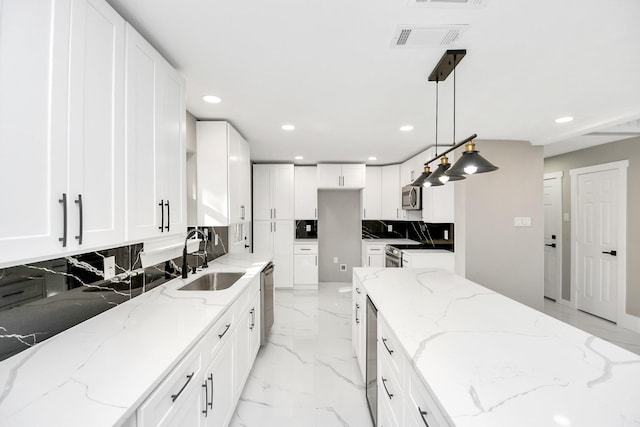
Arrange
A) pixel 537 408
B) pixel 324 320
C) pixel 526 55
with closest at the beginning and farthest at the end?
1. pixel 537 408
2. pixel 526 55
3. pixel 324 320

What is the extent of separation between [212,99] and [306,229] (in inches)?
138

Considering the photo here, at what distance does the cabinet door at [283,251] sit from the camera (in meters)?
5.02

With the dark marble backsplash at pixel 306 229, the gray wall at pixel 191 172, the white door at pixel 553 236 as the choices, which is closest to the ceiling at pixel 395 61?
the gray wall at pixel 191 172

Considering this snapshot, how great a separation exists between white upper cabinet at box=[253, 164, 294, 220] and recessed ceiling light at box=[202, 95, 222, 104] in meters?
2.66

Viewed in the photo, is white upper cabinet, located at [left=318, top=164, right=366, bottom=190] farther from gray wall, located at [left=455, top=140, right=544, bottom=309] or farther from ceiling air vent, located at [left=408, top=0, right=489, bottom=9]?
ceiling air vent, located at [left=408, top=0, right=489, bottom=9]

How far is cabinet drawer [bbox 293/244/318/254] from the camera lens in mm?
5082

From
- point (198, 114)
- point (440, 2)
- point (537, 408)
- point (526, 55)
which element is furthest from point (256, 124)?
point (537, 408)

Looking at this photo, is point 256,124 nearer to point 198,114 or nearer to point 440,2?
point 198,114

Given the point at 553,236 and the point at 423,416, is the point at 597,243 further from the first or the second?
the point at 423,416

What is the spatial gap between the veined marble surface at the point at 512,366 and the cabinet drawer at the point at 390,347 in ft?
0.26

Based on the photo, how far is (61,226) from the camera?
3.07ft

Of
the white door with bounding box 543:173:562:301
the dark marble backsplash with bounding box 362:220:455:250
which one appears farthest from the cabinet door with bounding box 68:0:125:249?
the white door with bounding box 543:173:562:301

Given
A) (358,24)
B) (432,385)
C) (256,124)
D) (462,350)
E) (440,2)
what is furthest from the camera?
(256,124)

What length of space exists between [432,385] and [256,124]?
9.04ft
